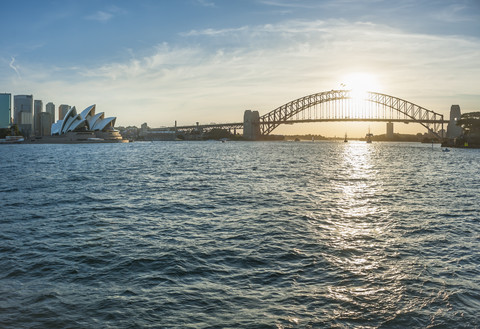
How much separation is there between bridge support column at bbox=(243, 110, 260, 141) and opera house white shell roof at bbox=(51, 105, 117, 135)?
61.6 metres

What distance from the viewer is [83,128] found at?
153625 millimetres

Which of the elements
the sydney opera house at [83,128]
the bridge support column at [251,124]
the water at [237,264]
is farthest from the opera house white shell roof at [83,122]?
the water at [237,264]

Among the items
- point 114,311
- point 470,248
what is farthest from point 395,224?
point 114,311

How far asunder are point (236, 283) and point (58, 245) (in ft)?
17.2

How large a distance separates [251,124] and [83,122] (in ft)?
250

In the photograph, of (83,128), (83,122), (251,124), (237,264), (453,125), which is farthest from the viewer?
(251,124)

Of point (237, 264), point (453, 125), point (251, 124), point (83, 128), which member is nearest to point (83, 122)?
point (83, 128)

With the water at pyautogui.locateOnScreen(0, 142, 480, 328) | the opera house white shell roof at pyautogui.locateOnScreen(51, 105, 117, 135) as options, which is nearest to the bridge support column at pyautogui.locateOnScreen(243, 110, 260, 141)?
the opera house white shell roof at pyautogui.locateOnScreen(51, 105, 117, 135)

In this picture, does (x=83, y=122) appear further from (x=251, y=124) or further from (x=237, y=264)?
(x=237, y=264)

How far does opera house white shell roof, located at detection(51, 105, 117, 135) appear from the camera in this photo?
5827 inches

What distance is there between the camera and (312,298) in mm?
6656

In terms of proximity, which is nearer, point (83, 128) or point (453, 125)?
point (453, 125)

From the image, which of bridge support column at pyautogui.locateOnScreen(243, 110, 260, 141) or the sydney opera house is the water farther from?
bridge support column at pyautogui.locateOnScreen(243, 110, 260, 141)

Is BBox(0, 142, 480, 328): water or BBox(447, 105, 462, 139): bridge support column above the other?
BBox(447, 105, 462, 139): bridge support column
